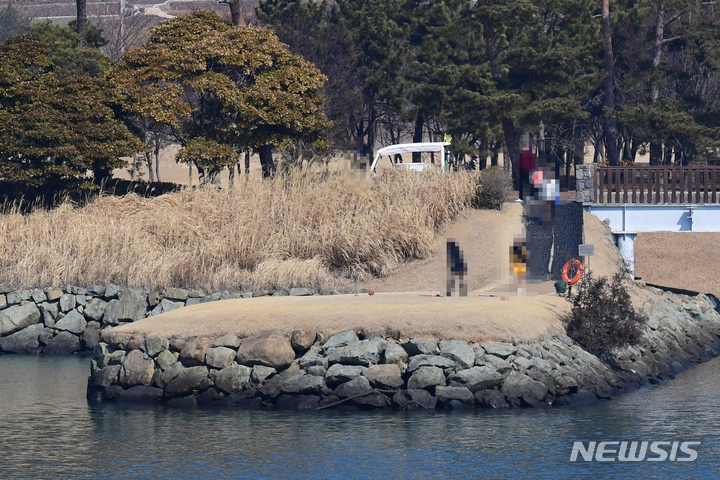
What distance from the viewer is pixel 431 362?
20.4 metres

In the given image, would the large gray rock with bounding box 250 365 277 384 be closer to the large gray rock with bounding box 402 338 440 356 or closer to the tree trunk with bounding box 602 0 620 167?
the large gray rock with bounding box 402 338 440 356

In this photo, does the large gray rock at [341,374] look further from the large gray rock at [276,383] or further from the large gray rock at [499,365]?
the large gray rock at [499,365]

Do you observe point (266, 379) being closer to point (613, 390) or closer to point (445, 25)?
point (613, 390)

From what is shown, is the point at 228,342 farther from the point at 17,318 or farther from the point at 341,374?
the point at 17,318

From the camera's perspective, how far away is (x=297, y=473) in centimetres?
1579

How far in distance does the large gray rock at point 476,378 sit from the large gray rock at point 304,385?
245 centimetres

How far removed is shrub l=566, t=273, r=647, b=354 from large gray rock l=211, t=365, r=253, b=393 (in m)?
7.12

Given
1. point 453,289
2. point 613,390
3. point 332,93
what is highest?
point 332,93

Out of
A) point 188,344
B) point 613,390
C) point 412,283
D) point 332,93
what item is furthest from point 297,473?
point 332,93

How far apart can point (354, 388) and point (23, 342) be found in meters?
13.9

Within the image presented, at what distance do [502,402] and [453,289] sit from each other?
5844mm

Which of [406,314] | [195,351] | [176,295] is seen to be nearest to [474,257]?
[406,314]

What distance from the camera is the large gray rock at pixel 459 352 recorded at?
20.4 metres

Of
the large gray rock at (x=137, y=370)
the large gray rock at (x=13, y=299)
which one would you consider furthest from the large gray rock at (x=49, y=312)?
the large gray rock at (x=137, y=370)
